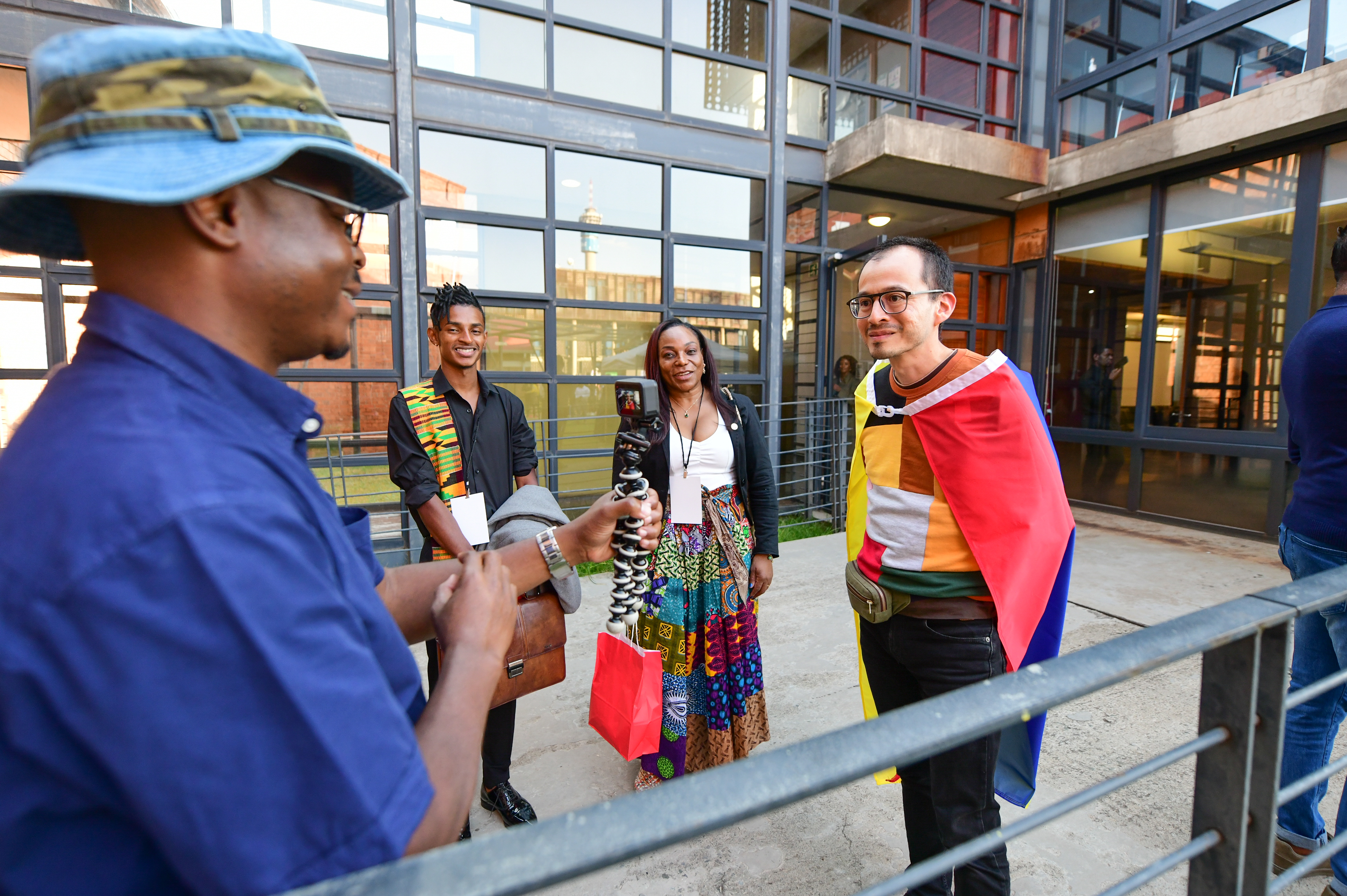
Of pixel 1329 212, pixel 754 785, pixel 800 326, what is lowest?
pixel 754 785

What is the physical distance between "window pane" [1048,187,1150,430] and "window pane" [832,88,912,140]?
8.40ft

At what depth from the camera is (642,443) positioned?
5.32 feet

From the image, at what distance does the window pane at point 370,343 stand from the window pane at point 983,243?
6.94 m

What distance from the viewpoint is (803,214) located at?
7.67 metres

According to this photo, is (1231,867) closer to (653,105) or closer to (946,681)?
(946,681)

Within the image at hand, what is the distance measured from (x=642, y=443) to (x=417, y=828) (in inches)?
41.0

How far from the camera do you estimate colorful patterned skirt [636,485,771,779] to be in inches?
107

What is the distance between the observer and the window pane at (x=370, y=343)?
5.91 m

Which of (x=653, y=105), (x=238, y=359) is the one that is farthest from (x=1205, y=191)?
(x=238, y=359)

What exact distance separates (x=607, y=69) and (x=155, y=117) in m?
7.01

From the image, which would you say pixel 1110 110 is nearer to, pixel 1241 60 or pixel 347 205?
pixel 1241 60

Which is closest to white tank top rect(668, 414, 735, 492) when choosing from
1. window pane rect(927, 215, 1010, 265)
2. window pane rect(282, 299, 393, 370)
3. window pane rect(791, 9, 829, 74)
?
window pane rect(282, 299, 393, 370)

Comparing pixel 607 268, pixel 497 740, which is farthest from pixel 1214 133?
pixel 497 740

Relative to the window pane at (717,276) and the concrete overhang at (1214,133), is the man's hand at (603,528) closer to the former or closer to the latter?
the window pane at (717,276)
